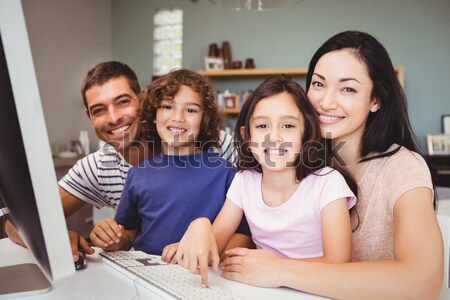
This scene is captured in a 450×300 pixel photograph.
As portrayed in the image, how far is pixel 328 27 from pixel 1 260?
440 centimetres

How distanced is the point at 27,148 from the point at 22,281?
40 centimetres

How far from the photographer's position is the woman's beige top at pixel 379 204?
0.99 meters

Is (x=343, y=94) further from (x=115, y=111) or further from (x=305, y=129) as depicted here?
(x=115, y=111)

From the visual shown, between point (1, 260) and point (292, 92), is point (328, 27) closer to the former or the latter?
point (292, 92)

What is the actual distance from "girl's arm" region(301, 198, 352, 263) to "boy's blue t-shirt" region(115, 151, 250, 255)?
0.34 meters

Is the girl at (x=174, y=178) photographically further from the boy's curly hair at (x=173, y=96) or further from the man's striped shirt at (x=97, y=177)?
the man's striped shirt at (x=97, y=177)

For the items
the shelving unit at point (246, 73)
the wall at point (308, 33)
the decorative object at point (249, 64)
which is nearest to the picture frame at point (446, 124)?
the wall at point (308, 33)

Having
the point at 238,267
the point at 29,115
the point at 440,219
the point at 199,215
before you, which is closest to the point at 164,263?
the point at 238,267

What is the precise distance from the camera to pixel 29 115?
1.70ft

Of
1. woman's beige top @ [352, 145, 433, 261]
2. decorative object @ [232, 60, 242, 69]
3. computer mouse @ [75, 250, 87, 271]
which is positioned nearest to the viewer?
computer mouse @ [75, 250, 87, 271]

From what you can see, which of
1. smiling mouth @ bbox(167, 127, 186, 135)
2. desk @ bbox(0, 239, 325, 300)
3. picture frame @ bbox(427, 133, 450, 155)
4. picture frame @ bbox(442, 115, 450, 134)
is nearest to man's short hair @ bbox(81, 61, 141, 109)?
smiling mouth @ bbox(167, 127, 186, 135)

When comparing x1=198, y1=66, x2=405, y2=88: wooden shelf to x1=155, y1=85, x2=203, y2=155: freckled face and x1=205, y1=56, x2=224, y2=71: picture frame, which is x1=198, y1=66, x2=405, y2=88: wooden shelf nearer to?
x1=205, y1=56, x2=224, y2=71: picture frame

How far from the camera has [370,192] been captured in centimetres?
107

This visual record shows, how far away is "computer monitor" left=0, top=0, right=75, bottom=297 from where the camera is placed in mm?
497
